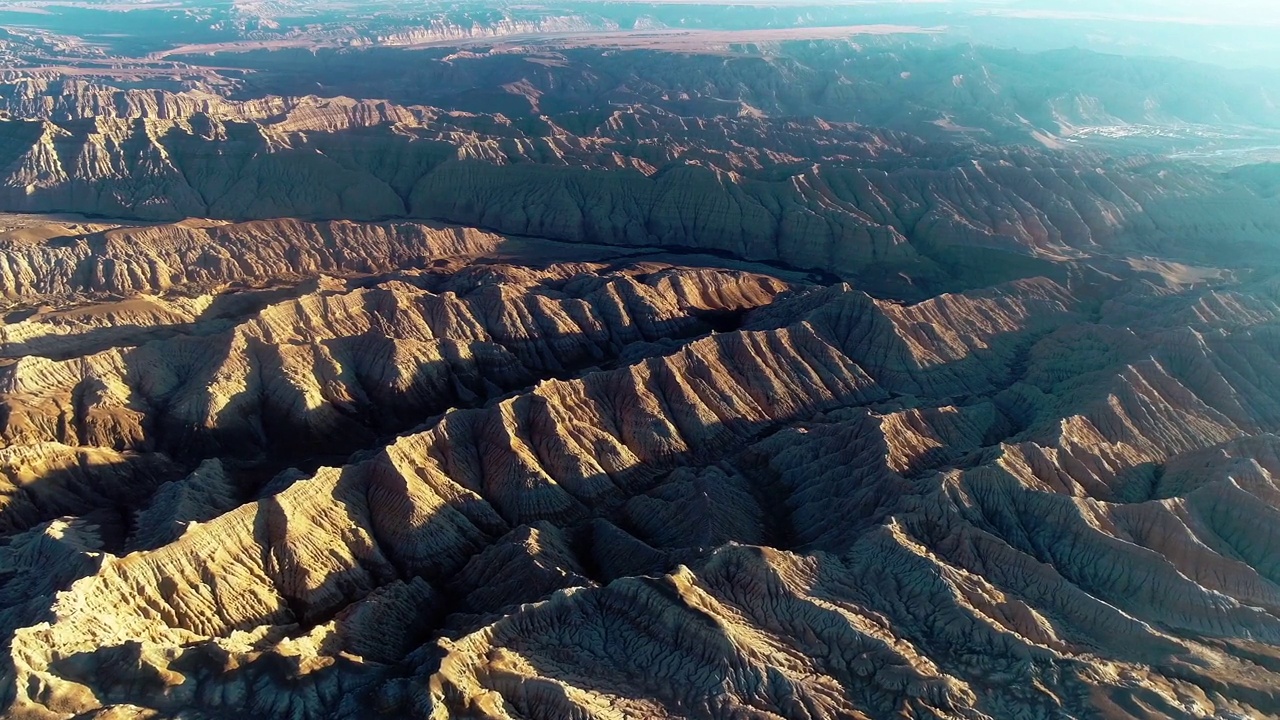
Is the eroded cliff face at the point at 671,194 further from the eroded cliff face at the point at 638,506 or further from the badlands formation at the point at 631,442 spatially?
the eroded cliff face at the point at 638,506

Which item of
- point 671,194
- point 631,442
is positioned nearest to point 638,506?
point 631,442

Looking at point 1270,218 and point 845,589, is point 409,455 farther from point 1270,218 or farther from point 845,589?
point 1270,218

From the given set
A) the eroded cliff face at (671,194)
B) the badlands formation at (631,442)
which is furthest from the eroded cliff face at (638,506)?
the eroded cliff face at (671,194)

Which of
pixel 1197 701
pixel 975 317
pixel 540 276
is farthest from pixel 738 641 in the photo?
pixel 540 276

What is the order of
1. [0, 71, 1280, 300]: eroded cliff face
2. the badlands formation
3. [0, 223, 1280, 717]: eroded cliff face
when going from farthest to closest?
[0, 71, 1280, 300]: eroded cliff face → the badlands formation → [0, 223, 1280, 717]: eroded cliff face

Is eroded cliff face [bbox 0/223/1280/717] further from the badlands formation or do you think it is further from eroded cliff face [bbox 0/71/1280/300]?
eroded cliff face [bbox 0/71/1280/300]

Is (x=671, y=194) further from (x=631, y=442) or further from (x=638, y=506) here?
(x=638, y=506)

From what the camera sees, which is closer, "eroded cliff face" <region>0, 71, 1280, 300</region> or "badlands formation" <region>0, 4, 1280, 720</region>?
"badlands formation" <region>0, 4, 1280, 720</region>

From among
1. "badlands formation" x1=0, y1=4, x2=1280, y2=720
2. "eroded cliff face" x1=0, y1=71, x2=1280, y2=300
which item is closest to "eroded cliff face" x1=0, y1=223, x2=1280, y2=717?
"badlands formation" x1=0, y1=4, x2=1280, y2=720

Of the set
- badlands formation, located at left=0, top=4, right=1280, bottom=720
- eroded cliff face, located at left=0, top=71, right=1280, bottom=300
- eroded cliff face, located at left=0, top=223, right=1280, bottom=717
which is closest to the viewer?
eroded cliff face, located at left=0, top=223, right=1280, bottom=717
